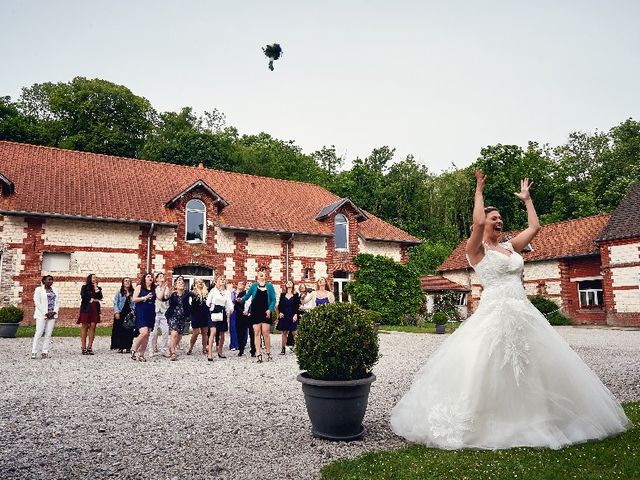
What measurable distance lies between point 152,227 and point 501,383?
1848 centimetres

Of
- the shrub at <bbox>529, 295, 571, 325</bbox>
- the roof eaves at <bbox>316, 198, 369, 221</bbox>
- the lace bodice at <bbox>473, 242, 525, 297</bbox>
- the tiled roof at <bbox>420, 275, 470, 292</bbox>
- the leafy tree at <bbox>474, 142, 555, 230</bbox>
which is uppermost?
the leafy tree at <bbox>474, 142, 555, 230</bbox>

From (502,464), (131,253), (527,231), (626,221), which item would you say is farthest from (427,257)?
(502,464)

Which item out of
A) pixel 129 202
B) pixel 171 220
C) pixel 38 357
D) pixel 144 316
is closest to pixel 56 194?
pixel 129 202

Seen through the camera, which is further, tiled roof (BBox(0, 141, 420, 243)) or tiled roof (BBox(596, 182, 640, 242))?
tiled roof (BBox(596, 182, 640, 242))

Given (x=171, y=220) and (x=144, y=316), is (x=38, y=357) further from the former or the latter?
(x=171, y=220)

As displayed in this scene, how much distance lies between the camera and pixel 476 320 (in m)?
4.62

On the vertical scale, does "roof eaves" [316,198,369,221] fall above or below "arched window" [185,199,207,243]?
above

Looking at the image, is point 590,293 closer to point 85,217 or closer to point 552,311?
point 552,311

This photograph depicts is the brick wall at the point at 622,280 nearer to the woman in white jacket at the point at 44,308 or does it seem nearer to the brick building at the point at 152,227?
the brick building at the point at 152,227

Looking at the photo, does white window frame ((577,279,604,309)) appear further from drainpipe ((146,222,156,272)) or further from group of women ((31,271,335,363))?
drainpipe ((146,222,156,272))

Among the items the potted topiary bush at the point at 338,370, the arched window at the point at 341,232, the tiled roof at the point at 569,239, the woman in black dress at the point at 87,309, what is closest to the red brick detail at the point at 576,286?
the tiled roof at the point at 569,239

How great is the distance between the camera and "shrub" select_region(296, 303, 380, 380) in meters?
4.69

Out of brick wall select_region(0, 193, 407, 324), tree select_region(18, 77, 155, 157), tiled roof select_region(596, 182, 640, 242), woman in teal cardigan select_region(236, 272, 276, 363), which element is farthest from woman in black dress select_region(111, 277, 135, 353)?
tree select_region(18, 77, 155, 157)

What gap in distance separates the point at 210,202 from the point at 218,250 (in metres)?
2.38
